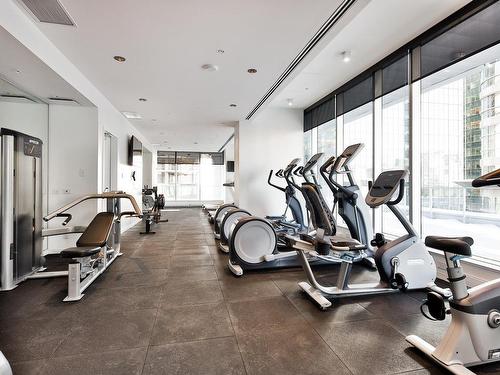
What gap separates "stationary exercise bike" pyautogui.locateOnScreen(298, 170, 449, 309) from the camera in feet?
9.02

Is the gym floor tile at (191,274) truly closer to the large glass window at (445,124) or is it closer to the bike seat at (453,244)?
the bike seat at (453,244)

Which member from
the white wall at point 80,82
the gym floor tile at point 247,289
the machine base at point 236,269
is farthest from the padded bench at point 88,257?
the machine base at point 236,269

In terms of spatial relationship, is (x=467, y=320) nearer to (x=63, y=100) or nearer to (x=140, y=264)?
(x=140, y=264)

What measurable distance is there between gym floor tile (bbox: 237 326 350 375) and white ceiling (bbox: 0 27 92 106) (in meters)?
3.66

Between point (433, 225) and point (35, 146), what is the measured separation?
5.83 metres

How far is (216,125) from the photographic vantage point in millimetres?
7922

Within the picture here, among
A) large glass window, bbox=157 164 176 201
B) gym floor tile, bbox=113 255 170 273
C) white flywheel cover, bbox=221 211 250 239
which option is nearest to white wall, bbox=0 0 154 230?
gym floor tile, bbox=113 255 170 273

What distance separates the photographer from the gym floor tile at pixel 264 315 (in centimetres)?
234

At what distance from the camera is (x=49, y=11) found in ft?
8.75

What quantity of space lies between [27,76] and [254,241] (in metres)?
3.87

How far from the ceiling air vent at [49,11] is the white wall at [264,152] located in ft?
15.3

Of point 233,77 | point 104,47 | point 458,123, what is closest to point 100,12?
point 104,47

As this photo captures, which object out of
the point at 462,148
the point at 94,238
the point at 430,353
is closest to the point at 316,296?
the point at 430,353

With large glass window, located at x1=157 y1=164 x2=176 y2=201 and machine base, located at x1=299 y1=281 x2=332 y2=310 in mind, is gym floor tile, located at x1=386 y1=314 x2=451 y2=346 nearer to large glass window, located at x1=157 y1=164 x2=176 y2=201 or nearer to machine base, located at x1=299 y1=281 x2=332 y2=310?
machine base, located at x1=299 y1=281 x2=332 y2=310
